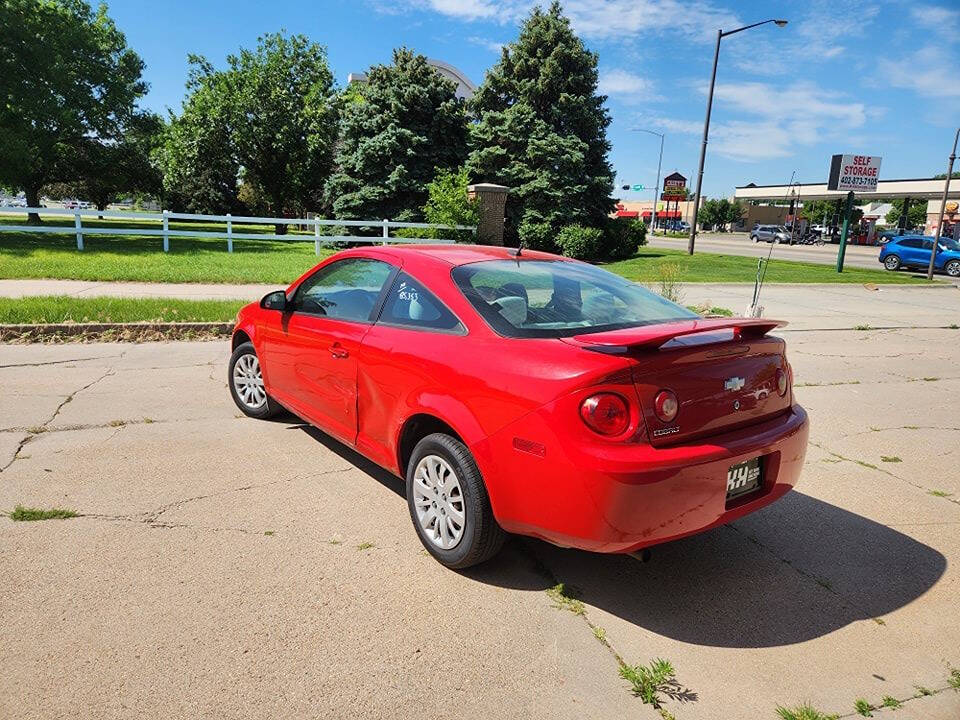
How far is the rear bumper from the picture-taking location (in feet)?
8.49

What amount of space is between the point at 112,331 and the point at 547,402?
297 inches

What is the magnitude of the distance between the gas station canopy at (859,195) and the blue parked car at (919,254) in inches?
605

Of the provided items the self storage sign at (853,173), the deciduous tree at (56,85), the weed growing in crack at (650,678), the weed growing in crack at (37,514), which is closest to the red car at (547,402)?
the weed growing in crack at (650,678)

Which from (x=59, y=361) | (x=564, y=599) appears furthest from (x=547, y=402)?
(x=59, y=361)

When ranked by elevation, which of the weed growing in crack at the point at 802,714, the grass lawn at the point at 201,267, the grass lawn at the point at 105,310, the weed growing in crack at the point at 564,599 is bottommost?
the weed growing in crack at the point at 564,599

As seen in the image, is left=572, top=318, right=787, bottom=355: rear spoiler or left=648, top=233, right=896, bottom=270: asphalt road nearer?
left=572, top=318, right=787, bottom=355: rear spoiler

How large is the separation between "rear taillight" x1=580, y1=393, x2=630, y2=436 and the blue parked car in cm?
3330

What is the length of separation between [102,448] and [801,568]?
4.53m

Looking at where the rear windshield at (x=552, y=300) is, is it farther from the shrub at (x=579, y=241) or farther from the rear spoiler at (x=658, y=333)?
the shrub at (x=579, y=241)

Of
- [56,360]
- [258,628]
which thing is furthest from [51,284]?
[258,628]

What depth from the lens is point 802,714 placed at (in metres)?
Result: 2.31

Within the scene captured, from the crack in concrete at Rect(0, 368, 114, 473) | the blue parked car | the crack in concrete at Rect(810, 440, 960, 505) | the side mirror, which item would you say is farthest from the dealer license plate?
the blue parked car

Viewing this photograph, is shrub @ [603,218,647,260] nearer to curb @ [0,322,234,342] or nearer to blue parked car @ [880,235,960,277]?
blue parked car @ [880,235,960,277]

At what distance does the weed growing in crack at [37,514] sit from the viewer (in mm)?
3506
